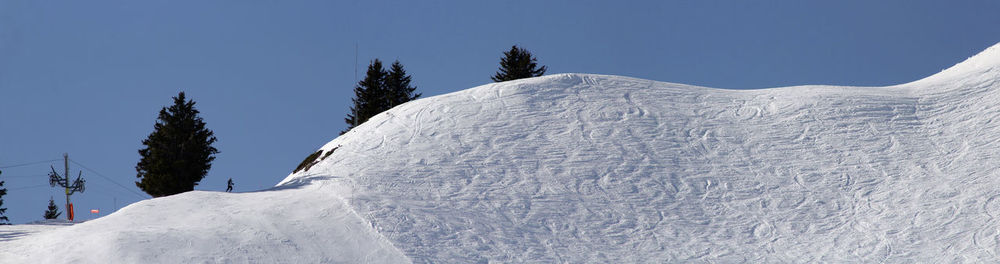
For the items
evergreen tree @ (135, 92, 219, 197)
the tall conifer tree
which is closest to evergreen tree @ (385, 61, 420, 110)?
the tall conifer tree

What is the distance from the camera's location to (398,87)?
55969mm

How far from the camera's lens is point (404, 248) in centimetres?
2236

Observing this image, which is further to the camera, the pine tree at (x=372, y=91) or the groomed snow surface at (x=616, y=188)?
the pine tree at (x=372, y=91)

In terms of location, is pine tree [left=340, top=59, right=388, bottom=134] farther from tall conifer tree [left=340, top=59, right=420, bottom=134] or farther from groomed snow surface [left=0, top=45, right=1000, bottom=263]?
groomed snow surface [left=0, top=45, right=1000, bottom=263]

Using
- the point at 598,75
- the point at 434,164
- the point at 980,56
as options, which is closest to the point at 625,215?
the point at 434,164

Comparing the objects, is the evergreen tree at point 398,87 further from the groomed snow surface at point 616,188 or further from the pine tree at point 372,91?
the groomed snow surface at point 616,188

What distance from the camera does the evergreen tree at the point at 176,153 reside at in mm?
39188

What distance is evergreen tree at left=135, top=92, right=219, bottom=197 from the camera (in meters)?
39.2

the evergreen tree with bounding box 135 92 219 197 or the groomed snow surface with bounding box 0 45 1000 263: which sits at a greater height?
the evergreen tree with bounding box 135 92 219 197

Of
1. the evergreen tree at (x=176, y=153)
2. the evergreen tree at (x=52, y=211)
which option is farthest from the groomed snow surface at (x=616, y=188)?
the evergreen tree at (x=52, y=211)

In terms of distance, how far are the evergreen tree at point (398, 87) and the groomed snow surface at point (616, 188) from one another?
2235 cm

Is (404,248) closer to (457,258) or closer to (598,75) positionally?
(457,258)

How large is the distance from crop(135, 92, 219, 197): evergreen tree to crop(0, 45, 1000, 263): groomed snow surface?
10371 millimetres

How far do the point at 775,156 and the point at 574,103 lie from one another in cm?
698
